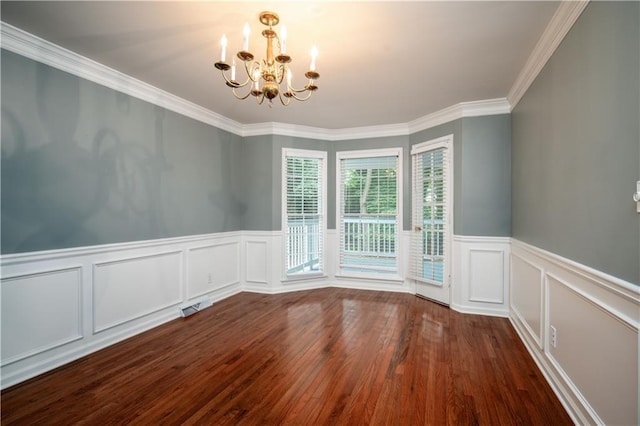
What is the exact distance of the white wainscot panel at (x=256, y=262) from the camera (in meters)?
4.92

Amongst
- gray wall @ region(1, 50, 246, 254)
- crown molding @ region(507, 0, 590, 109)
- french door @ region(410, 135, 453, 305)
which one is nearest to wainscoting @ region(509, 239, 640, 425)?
french door @ region(410, 135, 453, 305)

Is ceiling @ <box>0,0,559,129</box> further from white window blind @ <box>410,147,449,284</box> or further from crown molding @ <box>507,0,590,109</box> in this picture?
white window blind @ <box>410,147,449,284</box>

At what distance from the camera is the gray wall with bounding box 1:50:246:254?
2371mm

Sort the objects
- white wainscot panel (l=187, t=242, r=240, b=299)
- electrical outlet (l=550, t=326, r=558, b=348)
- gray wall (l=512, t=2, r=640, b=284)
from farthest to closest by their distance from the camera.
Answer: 1. white wainscot panel (l=187, t=242, r=240, b=299)
2. electrical outlet (l=550, t=326, r=558, b=348)
3. gray wall (l=512, t=2, r=640, b=284)

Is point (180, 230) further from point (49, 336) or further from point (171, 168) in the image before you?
point (49, 336)

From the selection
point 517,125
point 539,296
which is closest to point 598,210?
point 539,296

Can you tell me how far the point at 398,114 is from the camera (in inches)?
172

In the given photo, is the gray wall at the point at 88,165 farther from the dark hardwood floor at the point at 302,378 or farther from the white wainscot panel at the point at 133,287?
the dark hardwood floor at the point at 302,378

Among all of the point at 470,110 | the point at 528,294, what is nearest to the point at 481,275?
the point at 528,294

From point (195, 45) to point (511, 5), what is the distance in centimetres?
238

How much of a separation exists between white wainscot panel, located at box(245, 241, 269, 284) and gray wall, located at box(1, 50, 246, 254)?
944 millimetres

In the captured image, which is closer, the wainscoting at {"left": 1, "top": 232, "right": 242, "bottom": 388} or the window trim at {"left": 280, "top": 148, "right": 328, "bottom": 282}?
the wainscoting at {"left": 1, "top": 232, "right": 242, "bottom": 388}

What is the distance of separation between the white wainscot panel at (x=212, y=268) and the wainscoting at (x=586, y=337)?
3.82 meters

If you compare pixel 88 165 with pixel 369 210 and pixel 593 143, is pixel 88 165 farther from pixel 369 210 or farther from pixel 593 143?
pixel 593 143
